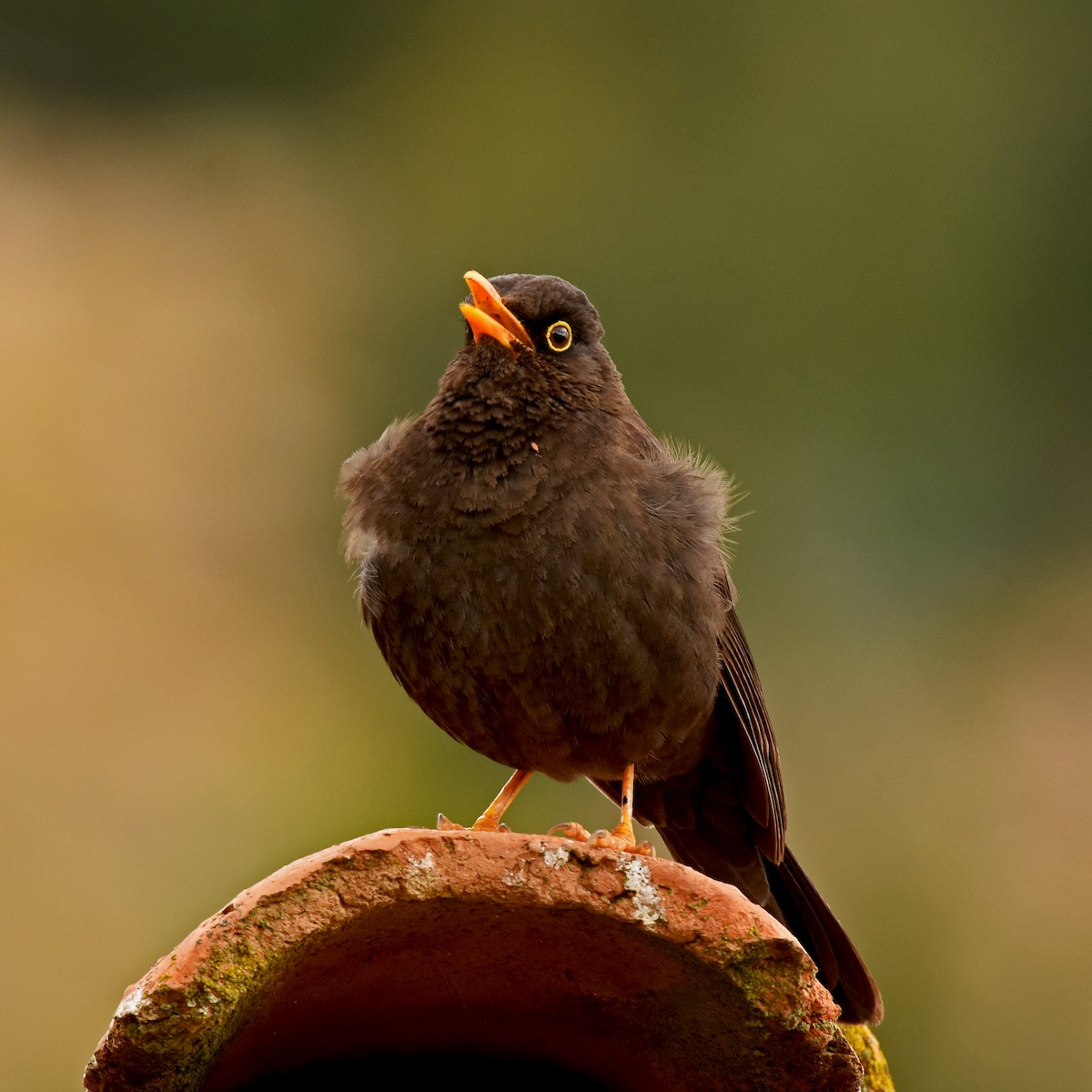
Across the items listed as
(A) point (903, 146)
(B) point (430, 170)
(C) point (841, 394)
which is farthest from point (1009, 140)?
(B) point (430, 170)

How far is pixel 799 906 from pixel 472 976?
1738mm

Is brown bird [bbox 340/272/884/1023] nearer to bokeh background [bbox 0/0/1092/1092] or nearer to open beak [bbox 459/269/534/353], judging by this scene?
open beak [bbox 459/269/534/353]

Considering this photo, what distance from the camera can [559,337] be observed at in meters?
4.94

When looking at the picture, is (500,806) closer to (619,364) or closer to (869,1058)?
(869,1058)

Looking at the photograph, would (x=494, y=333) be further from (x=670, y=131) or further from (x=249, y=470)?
(x=670, y=131)

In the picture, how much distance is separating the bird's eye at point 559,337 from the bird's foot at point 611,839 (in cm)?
132

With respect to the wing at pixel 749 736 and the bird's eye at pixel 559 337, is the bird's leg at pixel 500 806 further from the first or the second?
the bird's eye at pixel 559 337

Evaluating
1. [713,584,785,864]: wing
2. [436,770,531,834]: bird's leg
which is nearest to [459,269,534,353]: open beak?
[713,584,785,864]: wing

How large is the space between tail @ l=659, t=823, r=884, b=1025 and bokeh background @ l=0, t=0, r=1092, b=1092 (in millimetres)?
4071

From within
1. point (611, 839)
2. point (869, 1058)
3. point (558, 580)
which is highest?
point (558, 580)

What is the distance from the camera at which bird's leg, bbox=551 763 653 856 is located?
146 inches

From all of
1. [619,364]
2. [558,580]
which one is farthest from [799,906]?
[619,364]

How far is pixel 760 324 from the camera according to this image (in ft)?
51.5

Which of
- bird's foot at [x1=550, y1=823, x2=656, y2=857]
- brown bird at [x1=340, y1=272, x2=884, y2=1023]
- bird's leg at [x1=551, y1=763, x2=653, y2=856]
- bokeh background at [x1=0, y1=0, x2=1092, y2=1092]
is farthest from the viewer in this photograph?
bokeh background at [x1=0, y1=0, x2=1092, y2=1092]
